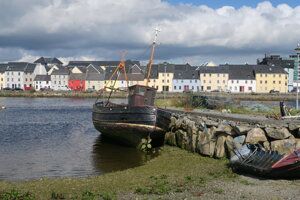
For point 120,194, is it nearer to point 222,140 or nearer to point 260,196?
point 260,196

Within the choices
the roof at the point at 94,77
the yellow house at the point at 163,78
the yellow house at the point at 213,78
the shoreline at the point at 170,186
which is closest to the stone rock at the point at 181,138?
the shoreline at the point at 170,186

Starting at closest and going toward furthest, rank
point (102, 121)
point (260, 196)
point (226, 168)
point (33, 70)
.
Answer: point (260, 196) → point (226, 168) → point (102, 121) → point (33, 70)

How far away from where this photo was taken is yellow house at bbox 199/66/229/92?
446ft

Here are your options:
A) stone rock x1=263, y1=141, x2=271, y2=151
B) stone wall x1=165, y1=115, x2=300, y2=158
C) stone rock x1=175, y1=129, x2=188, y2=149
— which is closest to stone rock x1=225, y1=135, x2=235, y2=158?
Answer: stone wall x1=165, y1=115, x2=300, y2=158

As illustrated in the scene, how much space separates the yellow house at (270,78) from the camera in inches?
5256

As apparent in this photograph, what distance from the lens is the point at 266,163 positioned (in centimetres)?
1451

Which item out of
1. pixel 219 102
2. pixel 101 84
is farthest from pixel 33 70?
pixel 219 102

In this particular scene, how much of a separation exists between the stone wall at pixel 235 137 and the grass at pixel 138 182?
Answer: 0.82 metres

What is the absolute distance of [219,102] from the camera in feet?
113

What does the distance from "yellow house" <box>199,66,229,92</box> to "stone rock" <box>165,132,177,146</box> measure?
4351 inches

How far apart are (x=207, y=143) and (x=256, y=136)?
271cm

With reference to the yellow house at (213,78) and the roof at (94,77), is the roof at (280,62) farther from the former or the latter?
the roof at (94,77)

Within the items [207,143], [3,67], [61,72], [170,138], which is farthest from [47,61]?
[207,143]

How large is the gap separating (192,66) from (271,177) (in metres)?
137
